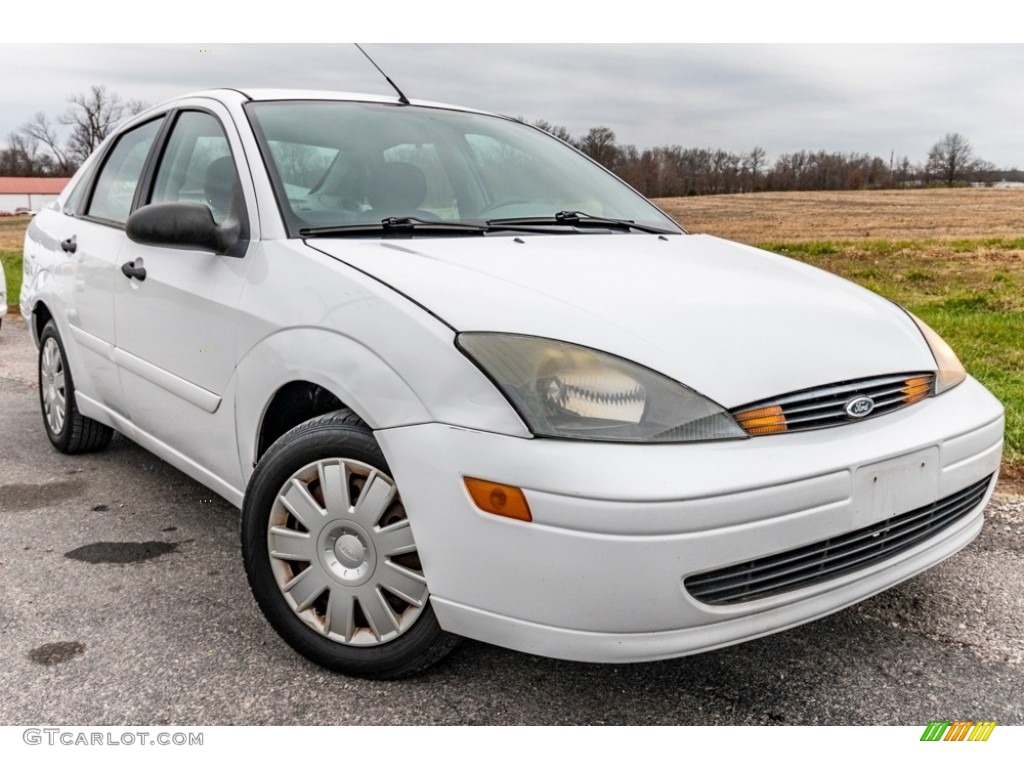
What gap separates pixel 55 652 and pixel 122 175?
2.18 metres

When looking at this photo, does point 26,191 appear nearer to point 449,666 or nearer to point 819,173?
point 819,173

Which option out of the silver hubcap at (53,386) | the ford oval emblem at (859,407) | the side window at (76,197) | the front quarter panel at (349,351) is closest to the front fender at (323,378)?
the front quarter panel at (349,351)

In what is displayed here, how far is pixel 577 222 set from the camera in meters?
3.14

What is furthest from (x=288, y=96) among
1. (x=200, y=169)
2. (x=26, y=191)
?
(x=26, y=191)

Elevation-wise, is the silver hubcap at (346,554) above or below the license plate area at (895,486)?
below

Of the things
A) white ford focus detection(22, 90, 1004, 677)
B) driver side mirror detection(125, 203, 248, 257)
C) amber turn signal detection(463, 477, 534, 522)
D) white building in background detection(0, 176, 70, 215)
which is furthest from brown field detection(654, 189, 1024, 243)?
white building in background detection(0, 176, 70, 215)

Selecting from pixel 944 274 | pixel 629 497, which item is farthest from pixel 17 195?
pixel 629 497

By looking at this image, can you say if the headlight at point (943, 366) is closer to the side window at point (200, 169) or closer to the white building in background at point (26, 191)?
the side window at point (200, 169)

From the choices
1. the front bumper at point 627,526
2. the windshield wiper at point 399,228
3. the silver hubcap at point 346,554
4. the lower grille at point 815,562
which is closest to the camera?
the front bumper at point 627,526

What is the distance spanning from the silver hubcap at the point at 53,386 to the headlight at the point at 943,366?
11.8 ft

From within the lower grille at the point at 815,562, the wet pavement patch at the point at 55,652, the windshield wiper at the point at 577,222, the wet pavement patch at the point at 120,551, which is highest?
the windshield wiper at the point at 577,222

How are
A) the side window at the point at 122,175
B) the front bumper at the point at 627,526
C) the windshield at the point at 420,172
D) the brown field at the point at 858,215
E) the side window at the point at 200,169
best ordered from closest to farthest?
1. the front bumper at the point at 627,526
2. the windshield at the point at 420,172
3. the side window at the point at 200,169
4. the side window at the point at 122,175
5. the brown field at the point at 858,215

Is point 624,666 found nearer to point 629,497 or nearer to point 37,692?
point 629,497

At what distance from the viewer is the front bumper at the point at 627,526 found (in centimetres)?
188
